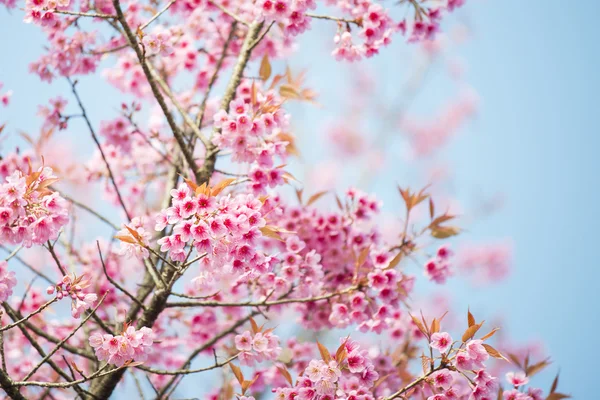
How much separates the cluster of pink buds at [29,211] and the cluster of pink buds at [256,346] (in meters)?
1.00

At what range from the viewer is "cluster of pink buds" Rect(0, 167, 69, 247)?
2012mm

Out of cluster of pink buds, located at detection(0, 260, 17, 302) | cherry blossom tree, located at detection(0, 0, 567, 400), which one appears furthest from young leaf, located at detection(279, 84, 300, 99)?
cluster of pink buds, located at detection(0, 260, 17, 302)

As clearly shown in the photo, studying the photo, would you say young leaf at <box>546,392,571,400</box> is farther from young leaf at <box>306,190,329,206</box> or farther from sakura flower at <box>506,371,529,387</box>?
young leaf at <box>306,190,329,206</box>

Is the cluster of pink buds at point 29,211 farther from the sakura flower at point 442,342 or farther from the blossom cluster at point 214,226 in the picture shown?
the sakura flower at point 442,342

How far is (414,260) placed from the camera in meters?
3.17

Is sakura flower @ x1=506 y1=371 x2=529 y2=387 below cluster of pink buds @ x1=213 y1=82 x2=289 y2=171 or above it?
below

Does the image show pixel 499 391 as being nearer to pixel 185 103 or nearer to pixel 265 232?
pixel 265 232

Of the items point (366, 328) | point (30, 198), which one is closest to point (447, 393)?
point (366, 328)

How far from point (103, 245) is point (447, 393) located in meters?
3.22

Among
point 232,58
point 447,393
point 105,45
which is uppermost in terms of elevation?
point 232,58

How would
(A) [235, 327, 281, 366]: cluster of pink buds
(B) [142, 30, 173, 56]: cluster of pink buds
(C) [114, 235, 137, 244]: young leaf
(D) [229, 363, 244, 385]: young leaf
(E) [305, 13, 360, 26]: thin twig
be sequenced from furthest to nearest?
(E) [305, 13, 360, 26]: thin twig < (B) [142, 30, 173, 56]: cluster of pink buds < (A) [235, 327, 281, 366]: cluster of pink buds < (D) [229, 363, 244, 385]: young leaf < (C) [114, 235, 137, 244]: young leaf

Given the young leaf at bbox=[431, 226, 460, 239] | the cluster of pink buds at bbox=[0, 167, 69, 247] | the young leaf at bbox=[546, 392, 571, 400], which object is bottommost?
the young leaf at bbox=[546, 392, 571, 400]

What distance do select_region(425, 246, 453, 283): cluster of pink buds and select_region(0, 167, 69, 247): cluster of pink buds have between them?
220 centimetres

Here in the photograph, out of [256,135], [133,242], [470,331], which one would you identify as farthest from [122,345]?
[470,331]
